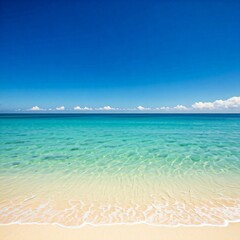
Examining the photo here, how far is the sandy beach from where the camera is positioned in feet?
10.5

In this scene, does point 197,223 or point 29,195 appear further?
point 29,195

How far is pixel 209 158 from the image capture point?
9234 millimetres

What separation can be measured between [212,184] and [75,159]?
6.19m

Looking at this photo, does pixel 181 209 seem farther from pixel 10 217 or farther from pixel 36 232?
pixel 10 217

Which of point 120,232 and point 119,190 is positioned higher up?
point 120,232

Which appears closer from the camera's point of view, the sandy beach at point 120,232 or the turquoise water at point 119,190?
the sandy beach at point 120,232

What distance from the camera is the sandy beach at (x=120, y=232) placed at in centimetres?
320

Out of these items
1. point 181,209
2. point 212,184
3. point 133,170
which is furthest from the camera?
point 133,170

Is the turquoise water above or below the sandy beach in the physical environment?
below

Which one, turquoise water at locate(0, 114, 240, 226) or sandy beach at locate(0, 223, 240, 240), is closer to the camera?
sandy beach at locate(0, 223, 240, 240)

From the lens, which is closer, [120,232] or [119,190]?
[120,232]

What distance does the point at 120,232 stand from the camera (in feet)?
10.9

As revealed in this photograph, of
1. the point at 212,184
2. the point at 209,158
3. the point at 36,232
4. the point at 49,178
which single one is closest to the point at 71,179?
the point at 49,178

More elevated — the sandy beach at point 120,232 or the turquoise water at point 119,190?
the sandy beach at point 120,232
